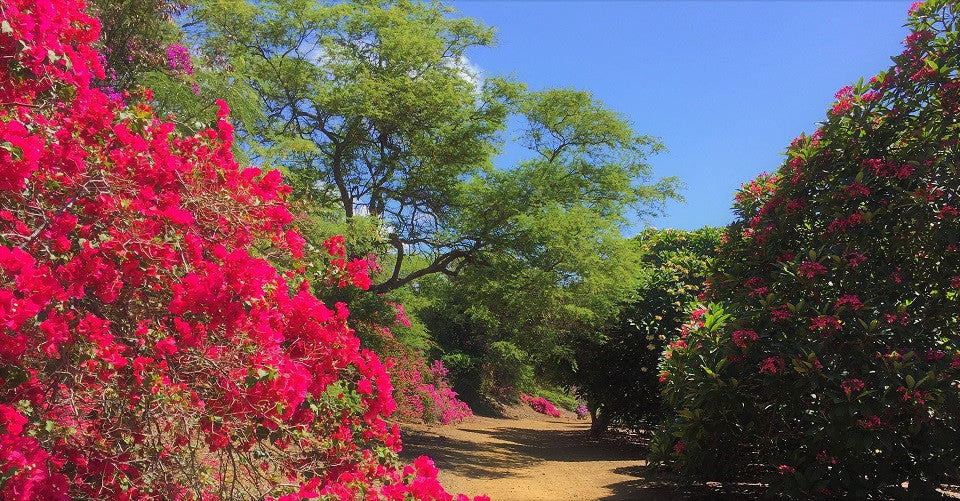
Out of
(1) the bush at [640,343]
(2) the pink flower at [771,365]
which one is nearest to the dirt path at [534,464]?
(1) the bush at [640,343]

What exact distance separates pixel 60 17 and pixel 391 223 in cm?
1228

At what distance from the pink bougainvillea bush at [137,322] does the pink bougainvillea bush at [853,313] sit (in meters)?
3.35

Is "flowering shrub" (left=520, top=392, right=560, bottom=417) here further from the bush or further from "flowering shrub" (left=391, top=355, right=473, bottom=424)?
A: the bush

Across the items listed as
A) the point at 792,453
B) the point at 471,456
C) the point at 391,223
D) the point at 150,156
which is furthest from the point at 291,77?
the point at 792,453

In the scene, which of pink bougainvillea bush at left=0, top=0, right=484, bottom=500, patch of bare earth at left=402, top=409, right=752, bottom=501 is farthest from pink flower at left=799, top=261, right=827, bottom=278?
pink bougainvillea bush at left=0, top=0, right=484, bottom=500

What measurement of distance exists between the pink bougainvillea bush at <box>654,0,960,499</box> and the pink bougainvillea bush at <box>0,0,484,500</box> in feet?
11.0

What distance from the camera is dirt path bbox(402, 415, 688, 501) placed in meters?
7.42

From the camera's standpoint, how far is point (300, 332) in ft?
10.2

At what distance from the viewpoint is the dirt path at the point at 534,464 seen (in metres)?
7.42

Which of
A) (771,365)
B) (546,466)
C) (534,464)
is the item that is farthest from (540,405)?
(771,365)

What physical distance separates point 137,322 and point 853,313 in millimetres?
4872

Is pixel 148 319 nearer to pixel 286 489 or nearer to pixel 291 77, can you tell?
pixel 286 489

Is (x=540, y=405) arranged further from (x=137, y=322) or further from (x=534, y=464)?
(x=137, y=322)

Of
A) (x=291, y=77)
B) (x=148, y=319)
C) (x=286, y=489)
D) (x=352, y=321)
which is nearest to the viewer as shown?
(x=148, y=319)
